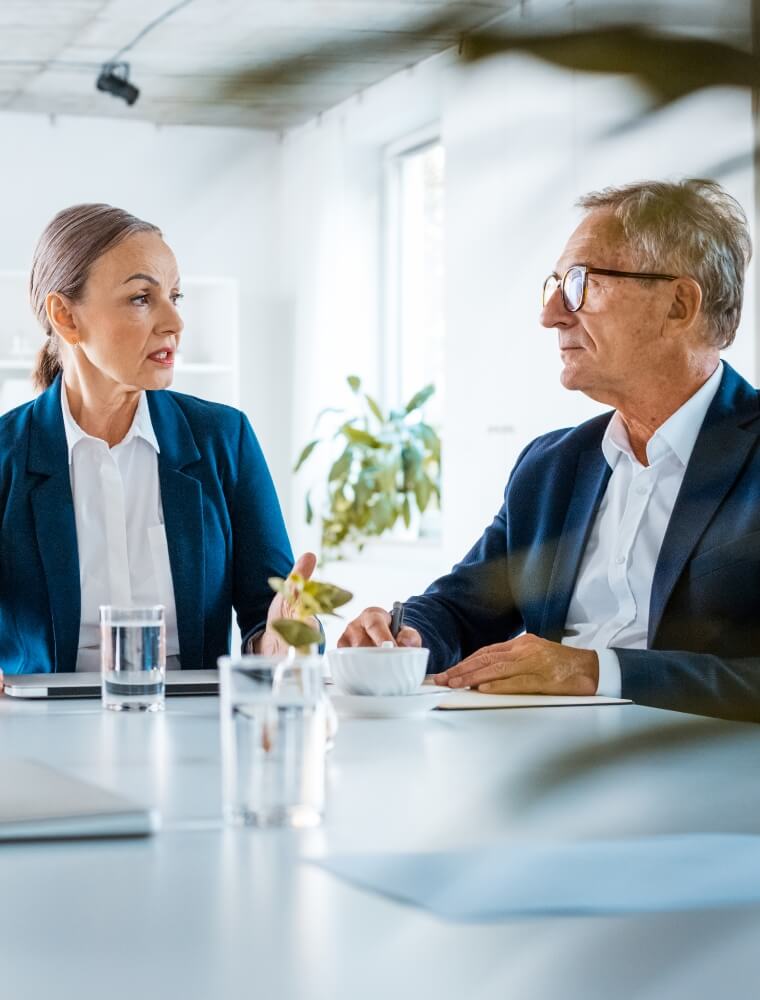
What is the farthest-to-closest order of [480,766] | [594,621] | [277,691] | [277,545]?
1. [277,545]
2. [594,621]
3. [480,766]
4. [277,691]

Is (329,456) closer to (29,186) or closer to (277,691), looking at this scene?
(29,186)

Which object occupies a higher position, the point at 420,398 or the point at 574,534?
the point at 420,398

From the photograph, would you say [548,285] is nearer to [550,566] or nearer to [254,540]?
[550,566]

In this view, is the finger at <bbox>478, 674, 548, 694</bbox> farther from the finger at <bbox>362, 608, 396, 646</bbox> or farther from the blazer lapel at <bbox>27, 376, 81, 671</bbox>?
the blazer lapel at <bbox>27, 376, 81, 671</bbox>

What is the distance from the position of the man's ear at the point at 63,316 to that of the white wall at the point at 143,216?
129 inches

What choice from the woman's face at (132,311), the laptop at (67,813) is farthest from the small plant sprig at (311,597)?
the woman's face at (132,311)

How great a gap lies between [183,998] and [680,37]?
1.36ft

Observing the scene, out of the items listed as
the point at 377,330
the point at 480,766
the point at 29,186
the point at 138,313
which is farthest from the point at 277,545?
the point at 29,186

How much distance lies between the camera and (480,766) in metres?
1.02

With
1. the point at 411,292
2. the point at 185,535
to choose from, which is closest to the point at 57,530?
the point at 185,535

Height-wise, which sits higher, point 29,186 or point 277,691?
A: point 29,186

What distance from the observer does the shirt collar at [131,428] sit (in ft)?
6.86

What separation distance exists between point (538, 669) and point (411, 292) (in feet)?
14.1

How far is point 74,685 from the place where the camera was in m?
1.62
